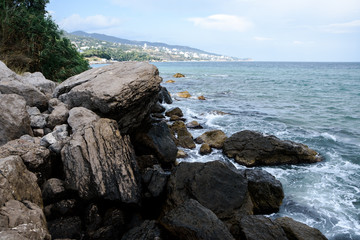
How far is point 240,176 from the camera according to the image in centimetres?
735

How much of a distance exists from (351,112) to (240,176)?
19388mm

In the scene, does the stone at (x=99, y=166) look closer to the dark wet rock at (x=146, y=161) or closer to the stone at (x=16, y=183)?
the stone at (x=16, y=183)

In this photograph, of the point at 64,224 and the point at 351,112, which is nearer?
the point at 64,224

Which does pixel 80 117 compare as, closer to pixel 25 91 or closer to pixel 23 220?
pixel 25 91

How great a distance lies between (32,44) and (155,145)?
11.0 m

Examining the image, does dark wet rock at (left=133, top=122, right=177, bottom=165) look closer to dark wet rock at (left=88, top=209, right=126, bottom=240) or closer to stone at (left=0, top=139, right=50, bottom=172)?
dark wet rock at (left=88, top=209, right=126, bottom=240)

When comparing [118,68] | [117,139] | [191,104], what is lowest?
[191,104]

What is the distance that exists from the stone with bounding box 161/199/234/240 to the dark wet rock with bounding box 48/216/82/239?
2.02 metres

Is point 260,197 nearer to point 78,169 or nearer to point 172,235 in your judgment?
point 172,235

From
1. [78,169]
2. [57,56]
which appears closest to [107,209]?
[78,169]

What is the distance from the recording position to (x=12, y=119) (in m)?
6.45

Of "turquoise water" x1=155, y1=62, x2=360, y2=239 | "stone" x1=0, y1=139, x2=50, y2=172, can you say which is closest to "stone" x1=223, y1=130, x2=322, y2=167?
"turquoise water" x1=155, y1=62, x2=360, y2=239

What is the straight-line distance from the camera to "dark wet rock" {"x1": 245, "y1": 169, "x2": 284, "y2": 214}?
762cm

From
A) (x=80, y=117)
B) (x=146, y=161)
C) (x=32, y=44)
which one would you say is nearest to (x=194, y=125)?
(x=146, y=161)
